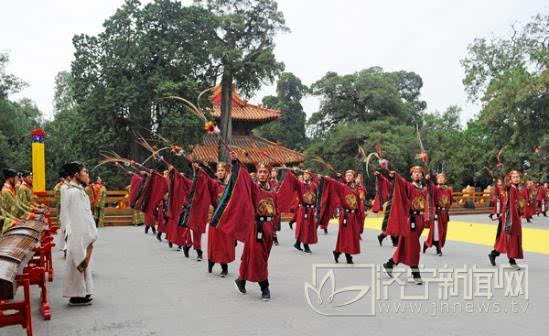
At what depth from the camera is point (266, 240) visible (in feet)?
21.6

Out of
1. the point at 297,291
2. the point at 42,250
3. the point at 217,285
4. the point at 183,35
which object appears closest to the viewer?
the point at 42,250

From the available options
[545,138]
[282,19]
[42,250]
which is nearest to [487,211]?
[545,138]

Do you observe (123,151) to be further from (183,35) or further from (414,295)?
(414,295)

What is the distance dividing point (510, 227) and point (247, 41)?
1917 centimetres

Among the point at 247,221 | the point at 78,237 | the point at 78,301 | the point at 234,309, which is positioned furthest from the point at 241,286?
the point at 78,237

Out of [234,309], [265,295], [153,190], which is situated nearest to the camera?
[234,309]

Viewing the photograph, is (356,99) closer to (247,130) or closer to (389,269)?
(247,130)

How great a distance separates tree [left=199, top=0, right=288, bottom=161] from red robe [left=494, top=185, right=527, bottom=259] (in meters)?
17.3

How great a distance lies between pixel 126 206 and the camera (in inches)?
773

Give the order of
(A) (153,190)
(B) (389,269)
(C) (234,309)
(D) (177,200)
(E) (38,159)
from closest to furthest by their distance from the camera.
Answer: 1. (C) (234,309)
2. (B) (389,269)
3. (D) (177,200)
4. (A) (153,190)
5. (E) (38,159)

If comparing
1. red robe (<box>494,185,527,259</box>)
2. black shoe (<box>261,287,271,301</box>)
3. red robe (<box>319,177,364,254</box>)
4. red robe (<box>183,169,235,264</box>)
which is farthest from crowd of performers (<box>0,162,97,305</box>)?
red robe (<box>494,185,527,259</box>)

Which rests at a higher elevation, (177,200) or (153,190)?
(153,190)

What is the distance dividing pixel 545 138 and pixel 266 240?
18211mm

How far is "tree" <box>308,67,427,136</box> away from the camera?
106 feet
